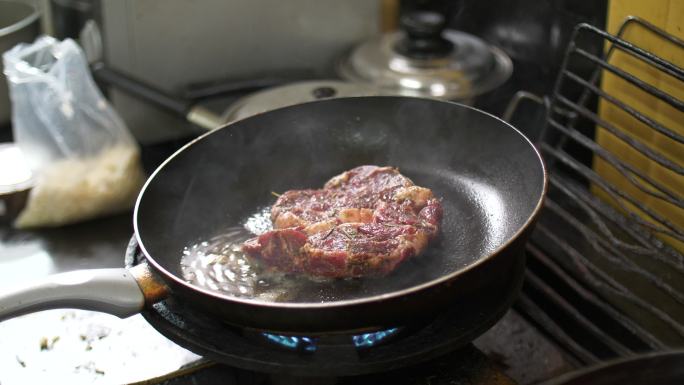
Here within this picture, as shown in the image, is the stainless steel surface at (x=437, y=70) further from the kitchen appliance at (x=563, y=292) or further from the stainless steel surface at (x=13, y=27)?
the stainless steel surface at (x=13, y=27)

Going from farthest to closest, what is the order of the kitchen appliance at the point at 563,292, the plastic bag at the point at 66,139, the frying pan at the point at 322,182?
1. the plastic bag at the point at 66,139
2. the kitchen appliance at the point at 563,292
3. the frying pan at the point at 322,182

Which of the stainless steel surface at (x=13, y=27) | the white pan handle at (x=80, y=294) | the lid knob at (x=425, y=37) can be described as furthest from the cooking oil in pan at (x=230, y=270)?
the stainless steel surface at (x=13, y=27)

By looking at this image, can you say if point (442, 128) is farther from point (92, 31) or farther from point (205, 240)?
point (92, 31)

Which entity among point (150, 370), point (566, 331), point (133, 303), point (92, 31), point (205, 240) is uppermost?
point (92, 31)

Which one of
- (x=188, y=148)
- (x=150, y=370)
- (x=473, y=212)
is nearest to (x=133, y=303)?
(x=150, y=370)

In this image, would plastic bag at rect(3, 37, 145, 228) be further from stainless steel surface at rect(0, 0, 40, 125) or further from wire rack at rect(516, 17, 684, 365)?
wire rack at rect(516, 17, 684, 365)

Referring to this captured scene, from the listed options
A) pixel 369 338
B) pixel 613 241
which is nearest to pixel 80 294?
pixel 369 338

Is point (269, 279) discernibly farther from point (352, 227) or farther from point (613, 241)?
point (613, 241)
